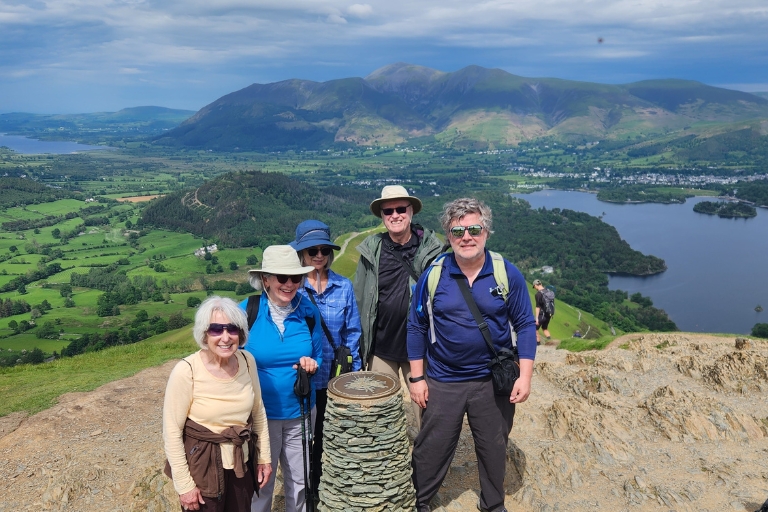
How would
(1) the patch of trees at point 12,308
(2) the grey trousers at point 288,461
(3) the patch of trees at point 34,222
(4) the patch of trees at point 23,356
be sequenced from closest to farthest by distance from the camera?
(2) the grey trousers at point 288,461 → (4) the patch of trees at point 23,356 → (1) the patch of trees at point 12,308 → (3) the patch of trees at point 34,222

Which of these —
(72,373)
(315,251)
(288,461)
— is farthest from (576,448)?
(72,373)

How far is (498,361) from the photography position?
16.2 ft

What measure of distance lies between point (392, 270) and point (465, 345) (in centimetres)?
134

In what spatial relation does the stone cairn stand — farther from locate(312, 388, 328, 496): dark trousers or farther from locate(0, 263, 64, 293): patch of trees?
locate(0, 263, 64, 293): patch of trees

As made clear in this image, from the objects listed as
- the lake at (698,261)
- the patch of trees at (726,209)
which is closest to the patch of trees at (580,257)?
the lake at (698,261)

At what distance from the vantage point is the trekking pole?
483cm

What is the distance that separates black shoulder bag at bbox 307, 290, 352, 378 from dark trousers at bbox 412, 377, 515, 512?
864 millimetres

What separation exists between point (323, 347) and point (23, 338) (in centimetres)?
6692

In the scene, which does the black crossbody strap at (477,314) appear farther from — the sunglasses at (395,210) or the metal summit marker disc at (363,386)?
the sunglasses at (395,210)

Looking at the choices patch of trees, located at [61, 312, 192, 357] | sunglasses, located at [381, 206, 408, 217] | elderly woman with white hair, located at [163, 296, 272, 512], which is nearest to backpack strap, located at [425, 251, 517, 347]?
sunglasses, located at [381, 206, 408, 217]

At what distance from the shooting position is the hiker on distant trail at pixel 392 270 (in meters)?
5.70

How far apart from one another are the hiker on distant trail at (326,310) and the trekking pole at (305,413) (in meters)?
0.11

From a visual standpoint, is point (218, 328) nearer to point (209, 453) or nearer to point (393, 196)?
point (209, 453)

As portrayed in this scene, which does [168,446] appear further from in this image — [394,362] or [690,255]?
[690,255]
